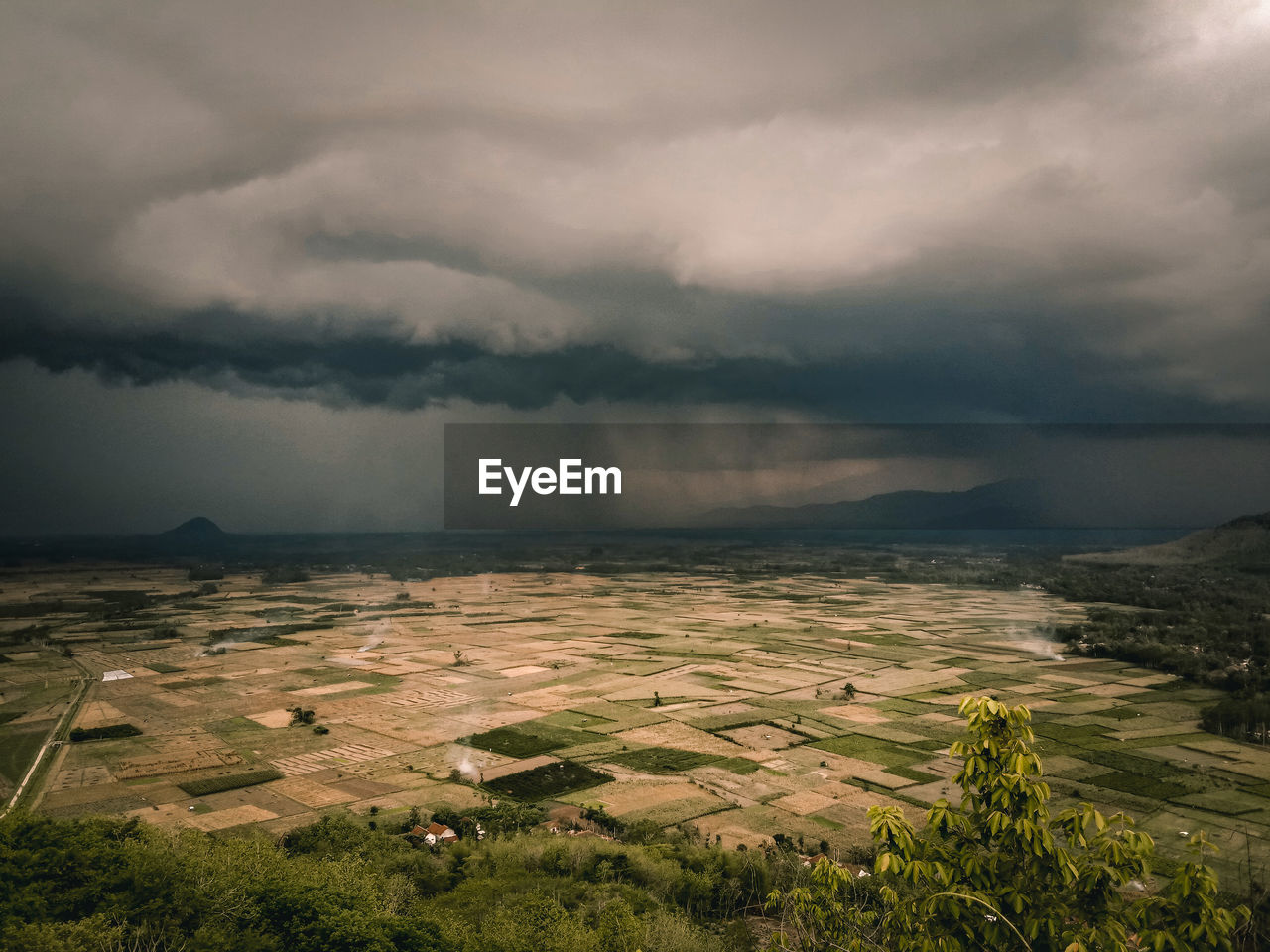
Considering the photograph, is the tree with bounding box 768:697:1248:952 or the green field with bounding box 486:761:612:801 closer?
the tree with bounding box 768:697:1248:952

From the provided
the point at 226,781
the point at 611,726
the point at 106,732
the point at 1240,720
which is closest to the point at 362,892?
the point at 226,781

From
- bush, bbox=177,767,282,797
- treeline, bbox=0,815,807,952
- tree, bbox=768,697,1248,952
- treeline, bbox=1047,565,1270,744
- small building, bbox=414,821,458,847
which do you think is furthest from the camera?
treeline, bbox=1047,565,1270,744

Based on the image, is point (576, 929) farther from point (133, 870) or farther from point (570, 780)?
point (570, 780)

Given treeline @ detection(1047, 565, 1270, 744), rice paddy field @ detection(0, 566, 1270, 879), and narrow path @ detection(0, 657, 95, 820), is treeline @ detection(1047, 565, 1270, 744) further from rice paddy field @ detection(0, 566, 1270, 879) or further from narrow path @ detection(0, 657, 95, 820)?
narrow path @ detection(0, 657, 95, 820)

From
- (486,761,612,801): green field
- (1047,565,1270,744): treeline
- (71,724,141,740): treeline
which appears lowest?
(1047,565,1270,744): treeline

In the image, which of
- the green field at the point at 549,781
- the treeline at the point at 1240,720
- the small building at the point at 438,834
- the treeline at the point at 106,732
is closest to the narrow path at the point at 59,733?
the treeline at the point at 106,732

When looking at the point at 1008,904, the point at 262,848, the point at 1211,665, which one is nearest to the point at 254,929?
the point at 262,848

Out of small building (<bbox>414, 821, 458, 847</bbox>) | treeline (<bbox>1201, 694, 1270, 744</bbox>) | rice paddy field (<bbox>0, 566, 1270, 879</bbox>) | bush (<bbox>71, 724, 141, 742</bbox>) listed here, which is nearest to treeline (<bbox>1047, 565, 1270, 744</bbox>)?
treeline (<bbox>1201, 694, 1270, 744</bbox>)
